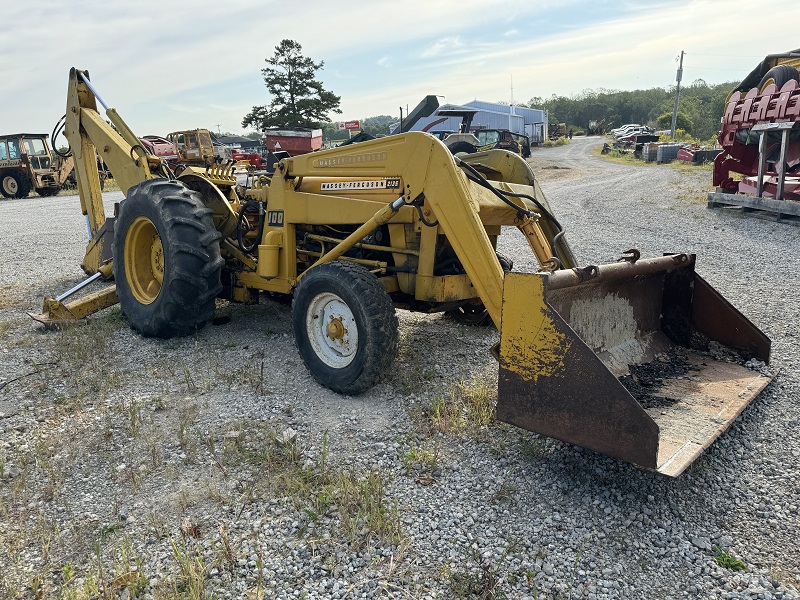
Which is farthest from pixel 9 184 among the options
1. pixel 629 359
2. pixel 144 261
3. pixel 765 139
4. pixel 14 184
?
pixel 629 359

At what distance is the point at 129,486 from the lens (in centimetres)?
336

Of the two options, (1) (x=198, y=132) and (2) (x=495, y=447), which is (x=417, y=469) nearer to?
→ (2) (x=495, y=447)

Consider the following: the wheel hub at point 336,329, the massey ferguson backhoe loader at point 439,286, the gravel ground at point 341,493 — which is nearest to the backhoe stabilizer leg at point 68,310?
the massey ferguson backhoe loader at point 439,286

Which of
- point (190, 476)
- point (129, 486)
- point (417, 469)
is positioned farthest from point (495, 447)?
point (129, 486)

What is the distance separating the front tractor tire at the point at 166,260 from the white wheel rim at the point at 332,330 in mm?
1254

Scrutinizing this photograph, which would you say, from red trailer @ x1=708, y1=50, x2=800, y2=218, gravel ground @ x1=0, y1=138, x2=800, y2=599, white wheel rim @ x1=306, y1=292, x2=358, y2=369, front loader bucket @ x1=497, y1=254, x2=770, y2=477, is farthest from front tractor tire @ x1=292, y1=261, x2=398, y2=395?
red trailer @ x1=708, y1=50, x2=800, y2=218

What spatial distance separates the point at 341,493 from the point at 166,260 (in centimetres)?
304

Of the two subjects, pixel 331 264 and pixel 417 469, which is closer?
pixel 417 469

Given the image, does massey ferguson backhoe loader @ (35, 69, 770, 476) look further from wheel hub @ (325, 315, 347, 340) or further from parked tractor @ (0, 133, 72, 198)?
parked tractor @ (0, 133, 72, 198)

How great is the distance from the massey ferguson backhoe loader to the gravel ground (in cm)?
29

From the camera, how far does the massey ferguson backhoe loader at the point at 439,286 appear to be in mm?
3156

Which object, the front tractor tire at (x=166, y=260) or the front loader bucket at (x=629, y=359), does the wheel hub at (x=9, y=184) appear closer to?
the front tractor tire at (x=166, y=260)

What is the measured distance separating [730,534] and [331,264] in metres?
2.89

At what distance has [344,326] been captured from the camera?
4.46 metres
